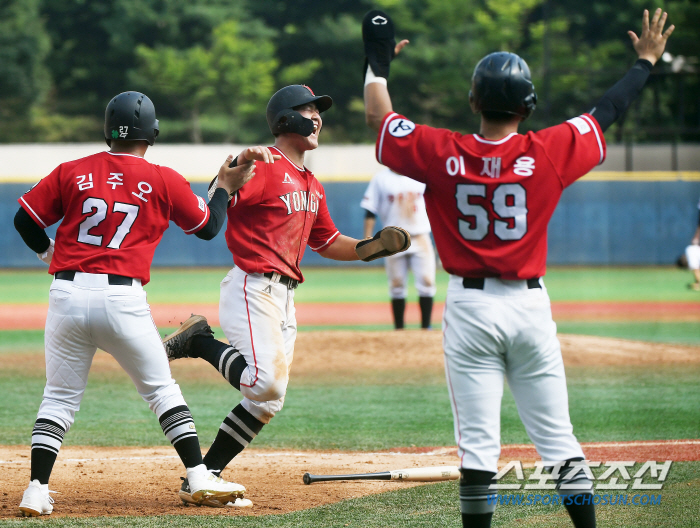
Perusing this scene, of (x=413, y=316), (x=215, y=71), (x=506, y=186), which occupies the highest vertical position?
(x=215, y=71)

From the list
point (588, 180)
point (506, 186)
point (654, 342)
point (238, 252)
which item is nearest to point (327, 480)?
point (238, 252)

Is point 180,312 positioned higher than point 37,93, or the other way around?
point 37,93

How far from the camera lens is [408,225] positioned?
10.4m

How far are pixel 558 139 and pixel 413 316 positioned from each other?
36.1 ft

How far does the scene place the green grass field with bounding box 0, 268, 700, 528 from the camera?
13.2 feet

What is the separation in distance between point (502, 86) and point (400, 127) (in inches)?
16.1

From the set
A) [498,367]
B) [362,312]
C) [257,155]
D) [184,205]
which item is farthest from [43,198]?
[362,312]

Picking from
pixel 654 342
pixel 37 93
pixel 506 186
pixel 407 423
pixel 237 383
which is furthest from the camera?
pixel 37 93

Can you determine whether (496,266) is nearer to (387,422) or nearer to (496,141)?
(496,141)

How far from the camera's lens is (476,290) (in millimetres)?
3213

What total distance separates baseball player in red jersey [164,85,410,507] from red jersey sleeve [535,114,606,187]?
43.6 inches

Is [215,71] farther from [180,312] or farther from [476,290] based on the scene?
[476,290]

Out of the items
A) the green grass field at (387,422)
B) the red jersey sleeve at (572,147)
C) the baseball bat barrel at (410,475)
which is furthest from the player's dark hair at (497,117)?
the baseball bat barrel at (410,475)

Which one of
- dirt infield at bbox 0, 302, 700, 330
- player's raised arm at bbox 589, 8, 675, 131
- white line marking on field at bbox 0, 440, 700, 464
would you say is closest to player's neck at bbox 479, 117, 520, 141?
player's raised arm at bbox 589, 8, 675, 131
